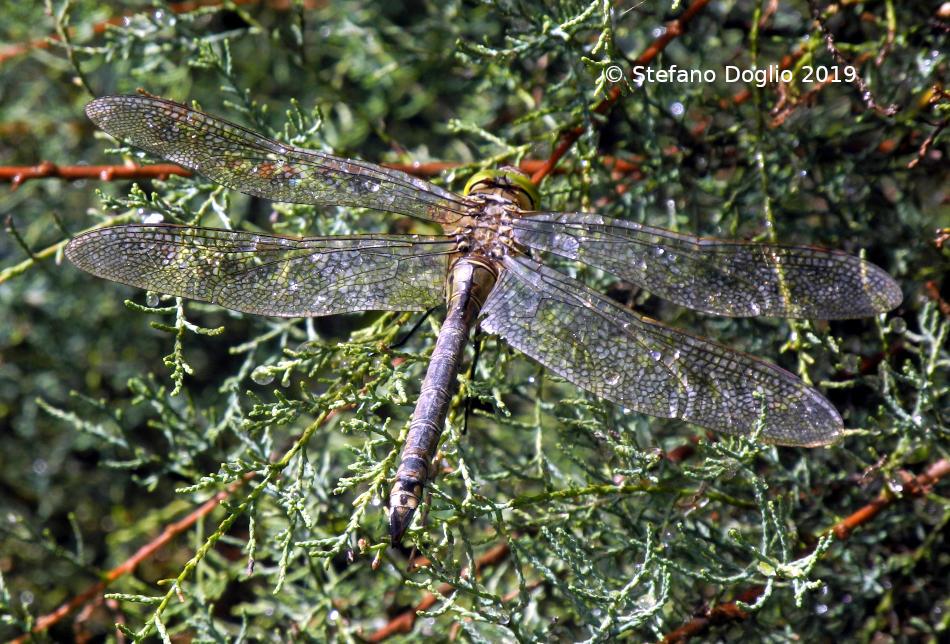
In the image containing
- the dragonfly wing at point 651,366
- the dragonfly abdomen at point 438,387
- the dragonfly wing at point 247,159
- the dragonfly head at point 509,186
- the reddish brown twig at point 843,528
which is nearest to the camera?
the dragonfly abdomen at point 438,387

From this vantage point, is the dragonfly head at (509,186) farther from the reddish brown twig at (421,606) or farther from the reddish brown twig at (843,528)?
the reddish brown twig at (843,528)

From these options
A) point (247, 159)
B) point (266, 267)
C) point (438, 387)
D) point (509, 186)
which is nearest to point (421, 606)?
point (438, 387)

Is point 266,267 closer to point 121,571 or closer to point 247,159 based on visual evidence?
point 247,159

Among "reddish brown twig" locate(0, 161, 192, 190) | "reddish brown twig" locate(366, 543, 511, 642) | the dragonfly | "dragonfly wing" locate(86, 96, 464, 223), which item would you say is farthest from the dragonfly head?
"reddish brown twig" locate(366, 543, 511, 642)

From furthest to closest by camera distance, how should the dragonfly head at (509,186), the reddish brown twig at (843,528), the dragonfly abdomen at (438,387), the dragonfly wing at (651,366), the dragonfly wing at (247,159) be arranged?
the dragonfly head at (509,186) < the dragonfly wing at (247,159) < the reddish brown twig at (843,528) < the dragonfly wing at (651,366) < the dragonfly abdomen at (438,387)

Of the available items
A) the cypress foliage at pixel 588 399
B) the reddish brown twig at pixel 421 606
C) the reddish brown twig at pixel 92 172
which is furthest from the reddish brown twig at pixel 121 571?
the reddish brown twig at pixel 92 172

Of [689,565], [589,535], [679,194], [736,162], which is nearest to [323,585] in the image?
[589,535]
